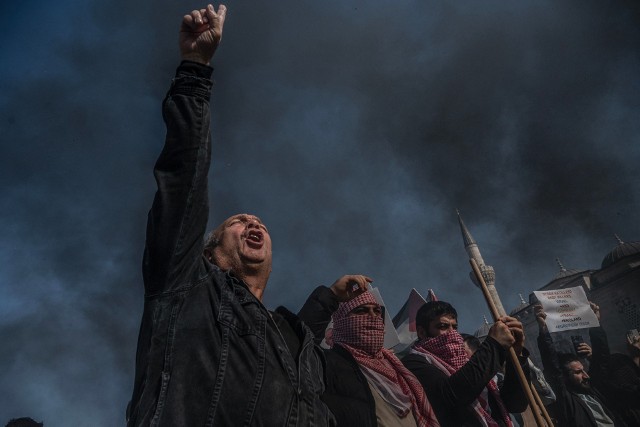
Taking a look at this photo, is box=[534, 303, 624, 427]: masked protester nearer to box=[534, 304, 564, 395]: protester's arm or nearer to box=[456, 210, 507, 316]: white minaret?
box=[534, 304, 564, 395]: protester's arm

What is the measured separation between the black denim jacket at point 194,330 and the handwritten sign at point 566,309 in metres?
7.63

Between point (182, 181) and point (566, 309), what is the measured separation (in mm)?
8487

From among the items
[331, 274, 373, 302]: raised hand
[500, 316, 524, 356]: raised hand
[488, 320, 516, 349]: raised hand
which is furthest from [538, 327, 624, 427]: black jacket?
[331, 274, 373, 302]: raised hand

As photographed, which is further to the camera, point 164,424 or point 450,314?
point 450,314

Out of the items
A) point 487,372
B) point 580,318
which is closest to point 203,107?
Result: point 487,372

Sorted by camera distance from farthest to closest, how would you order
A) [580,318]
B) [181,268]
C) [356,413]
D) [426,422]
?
[580,318] < [426,422] < [356,413] < [181,268]

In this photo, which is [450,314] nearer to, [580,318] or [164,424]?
[164,424]

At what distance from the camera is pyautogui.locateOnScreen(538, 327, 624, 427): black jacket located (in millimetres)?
5289

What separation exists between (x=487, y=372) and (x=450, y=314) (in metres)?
1.23

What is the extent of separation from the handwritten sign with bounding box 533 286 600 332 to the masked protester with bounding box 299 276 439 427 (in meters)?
5.57

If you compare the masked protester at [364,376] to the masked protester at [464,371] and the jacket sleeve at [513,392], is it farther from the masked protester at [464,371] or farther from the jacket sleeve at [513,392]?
the jacket sleeve at [513,392]

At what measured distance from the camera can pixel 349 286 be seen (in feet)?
9.19

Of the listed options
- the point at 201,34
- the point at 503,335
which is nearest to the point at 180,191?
the point at 201,34

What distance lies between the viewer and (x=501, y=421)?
367cm
